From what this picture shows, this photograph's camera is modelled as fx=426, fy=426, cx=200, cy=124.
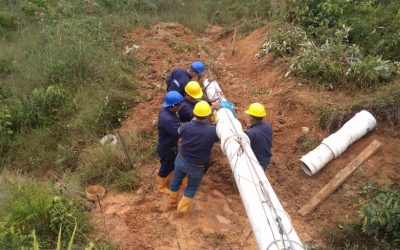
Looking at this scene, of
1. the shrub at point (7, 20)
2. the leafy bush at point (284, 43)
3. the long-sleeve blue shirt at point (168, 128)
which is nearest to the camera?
the long-sleeve blue shirt at point (168, 128)

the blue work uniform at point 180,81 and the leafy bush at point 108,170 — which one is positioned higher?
the blue work uniform at point 180,81

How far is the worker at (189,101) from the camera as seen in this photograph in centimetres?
602

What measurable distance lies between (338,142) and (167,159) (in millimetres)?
2446

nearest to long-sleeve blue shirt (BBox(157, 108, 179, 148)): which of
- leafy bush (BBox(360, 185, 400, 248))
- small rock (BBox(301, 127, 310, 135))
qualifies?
small rock (BBox(301, 127, 310, 135))

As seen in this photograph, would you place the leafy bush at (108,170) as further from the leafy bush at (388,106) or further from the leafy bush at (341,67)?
the leafy bush at (388,106)

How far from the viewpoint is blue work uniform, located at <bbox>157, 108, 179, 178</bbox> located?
18.3 feet

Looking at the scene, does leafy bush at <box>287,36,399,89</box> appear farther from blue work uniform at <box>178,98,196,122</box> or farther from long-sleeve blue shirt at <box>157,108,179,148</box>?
long-sleeve blue shirt at <box>157,108,179,148</box>

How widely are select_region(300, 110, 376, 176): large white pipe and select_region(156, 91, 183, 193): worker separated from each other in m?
1.82

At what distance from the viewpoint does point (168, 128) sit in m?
5.58

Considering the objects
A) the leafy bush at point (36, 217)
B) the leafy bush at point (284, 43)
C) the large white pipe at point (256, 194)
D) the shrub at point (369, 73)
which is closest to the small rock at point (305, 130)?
the shrub at point (369, 73)

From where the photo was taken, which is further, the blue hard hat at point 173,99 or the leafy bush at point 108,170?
the leafy bush at point 108,170

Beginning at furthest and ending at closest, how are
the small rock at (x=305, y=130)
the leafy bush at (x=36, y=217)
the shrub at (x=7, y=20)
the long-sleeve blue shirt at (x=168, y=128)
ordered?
the shrub at (x=7, y=20), the small rock at (x=305, y=130), the long-sleeve blue shirt at (x=168, y=128), the leafy bush at (x=36, y=217)

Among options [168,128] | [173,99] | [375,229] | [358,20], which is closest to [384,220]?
Result: [375,229]

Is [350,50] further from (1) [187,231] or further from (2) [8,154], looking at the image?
(2) [8,154]
